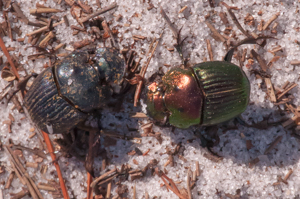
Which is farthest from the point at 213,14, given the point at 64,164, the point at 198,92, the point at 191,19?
the point at 64,164

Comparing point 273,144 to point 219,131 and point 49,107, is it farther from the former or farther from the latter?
point 49,107

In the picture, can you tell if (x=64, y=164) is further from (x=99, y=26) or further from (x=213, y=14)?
(x=213, y=14)

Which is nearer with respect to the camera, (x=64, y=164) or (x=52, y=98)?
(x=52, y=98)

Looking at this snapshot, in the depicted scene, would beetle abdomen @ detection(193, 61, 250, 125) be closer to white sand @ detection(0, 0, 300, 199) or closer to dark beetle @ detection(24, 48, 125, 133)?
white sand @ detection(0, 0, 300, 199)

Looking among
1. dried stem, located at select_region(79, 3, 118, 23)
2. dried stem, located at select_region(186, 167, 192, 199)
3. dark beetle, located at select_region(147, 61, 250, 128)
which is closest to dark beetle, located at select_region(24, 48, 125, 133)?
dried stem, located at select_region(79, 3, 118, 23)

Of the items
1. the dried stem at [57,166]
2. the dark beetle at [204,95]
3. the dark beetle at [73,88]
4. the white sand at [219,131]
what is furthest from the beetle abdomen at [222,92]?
the dried stem at [57,166]

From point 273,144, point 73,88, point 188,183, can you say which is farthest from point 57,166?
point 273,144
